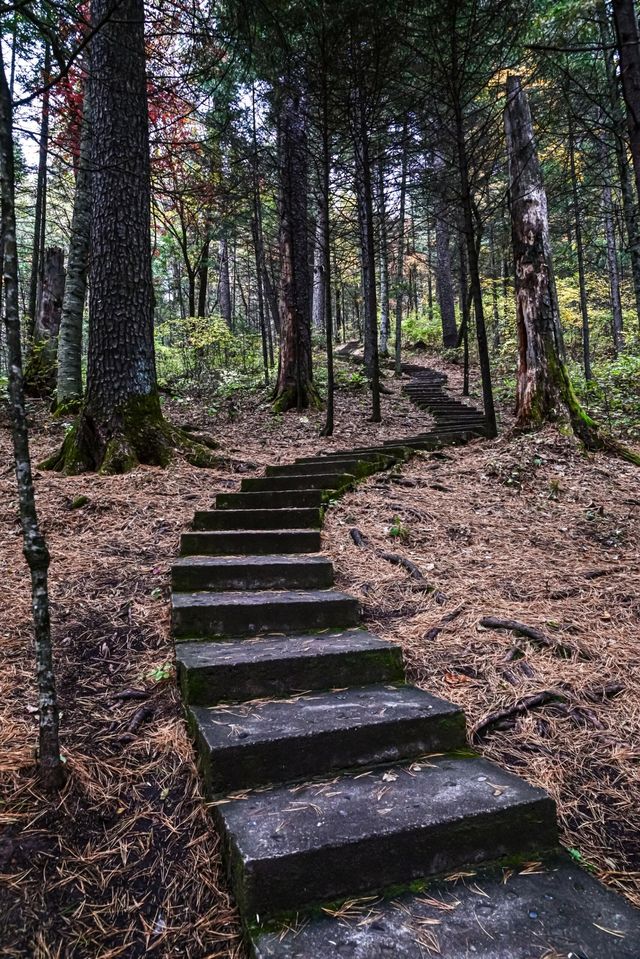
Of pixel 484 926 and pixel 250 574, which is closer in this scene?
pixel 484 926

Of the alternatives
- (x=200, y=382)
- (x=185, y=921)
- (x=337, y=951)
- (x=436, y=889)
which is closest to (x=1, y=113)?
(x=185, y=921)

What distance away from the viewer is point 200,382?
13617mm

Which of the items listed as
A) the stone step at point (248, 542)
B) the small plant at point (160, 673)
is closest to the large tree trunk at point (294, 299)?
the stone step at point (248, 542)

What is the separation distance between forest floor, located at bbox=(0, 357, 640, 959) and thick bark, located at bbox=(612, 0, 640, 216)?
2.84m

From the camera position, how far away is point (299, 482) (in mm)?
5602

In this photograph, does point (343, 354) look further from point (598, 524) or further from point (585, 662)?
point (585, 662)

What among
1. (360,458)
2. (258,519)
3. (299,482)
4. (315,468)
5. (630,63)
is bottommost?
(258,519)

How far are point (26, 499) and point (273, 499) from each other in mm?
2981

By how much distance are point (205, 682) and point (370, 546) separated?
222 centimetres

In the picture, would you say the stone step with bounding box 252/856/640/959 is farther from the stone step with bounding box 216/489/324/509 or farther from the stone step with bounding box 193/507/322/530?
the stone step with bounding box 216/489/324/509

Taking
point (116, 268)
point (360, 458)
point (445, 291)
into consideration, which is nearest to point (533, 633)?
point (360, 458)

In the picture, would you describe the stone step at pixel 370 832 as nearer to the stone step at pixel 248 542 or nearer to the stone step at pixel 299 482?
the stone step at pixel 248 542

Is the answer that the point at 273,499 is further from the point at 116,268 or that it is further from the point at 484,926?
the point at 484,926

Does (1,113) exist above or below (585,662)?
above
